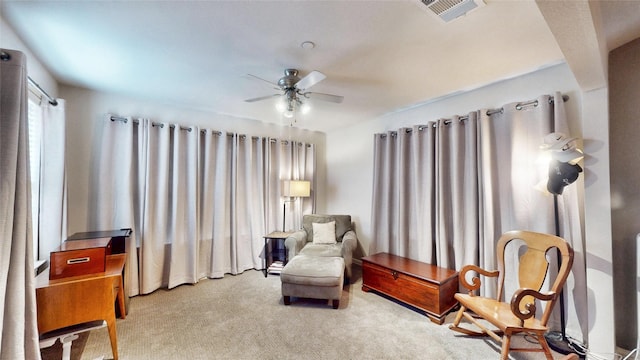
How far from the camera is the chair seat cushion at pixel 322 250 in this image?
3.29 meters

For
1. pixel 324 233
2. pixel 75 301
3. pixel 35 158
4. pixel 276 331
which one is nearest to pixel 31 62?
pixel 35 158

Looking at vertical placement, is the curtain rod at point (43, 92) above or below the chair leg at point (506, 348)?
above

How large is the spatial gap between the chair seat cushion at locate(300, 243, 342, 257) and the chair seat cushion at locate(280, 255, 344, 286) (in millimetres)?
354

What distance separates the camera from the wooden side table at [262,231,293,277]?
3.61 metres

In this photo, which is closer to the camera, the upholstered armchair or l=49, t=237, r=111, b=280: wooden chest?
l=49, t=237, r=111, b=280: wooden chest

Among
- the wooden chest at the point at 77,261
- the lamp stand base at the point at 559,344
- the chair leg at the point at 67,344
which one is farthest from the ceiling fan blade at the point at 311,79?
the lamp stand base at the point at 559,344

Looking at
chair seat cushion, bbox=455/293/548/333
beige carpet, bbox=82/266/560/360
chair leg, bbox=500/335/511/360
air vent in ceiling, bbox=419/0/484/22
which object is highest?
air vent in ceiling, bbox=419/0/484/22

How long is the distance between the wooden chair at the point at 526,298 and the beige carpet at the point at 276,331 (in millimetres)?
256

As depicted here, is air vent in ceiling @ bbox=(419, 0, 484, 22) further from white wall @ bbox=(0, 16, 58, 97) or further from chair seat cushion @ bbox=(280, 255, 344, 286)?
white wall @ bbox=(0, 16, 58, 97)

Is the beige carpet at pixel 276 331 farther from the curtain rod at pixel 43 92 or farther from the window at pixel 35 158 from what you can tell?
the curtain rod at pixel 43 92

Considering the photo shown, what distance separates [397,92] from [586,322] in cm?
261

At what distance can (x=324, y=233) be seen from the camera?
149 inches

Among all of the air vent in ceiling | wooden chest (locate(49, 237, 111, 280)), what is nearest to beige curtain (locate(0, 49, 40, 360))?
wooden chest (locate(49, 237, 111, 280))

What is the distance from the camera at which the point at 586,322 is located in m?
1.97
